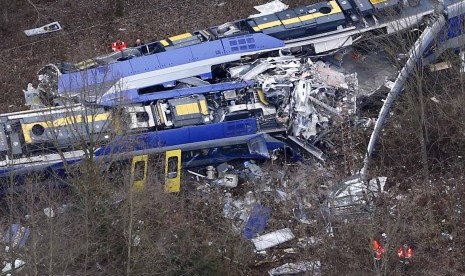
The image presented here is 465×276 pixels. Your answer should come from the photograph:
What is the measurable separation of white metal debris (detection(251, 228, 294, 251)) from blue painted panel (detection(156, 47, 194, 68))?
491cm

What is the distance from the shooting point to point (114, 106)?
59.9 ft

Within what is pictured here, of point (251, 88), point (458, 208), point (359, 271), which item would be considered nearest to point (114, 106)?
point (251, 88)

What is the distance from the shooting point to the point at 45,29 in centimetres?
2341

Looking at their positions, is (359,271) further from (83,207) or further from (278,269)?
(83,207)

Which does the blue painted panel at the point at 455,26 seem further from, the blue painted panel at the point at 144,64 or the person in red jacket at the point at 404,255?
the blue painted panel at the point at 144,64

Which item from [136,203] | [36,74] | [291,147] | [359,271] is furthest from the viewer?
[36,74]

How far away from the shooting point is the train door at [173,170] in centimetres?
1884

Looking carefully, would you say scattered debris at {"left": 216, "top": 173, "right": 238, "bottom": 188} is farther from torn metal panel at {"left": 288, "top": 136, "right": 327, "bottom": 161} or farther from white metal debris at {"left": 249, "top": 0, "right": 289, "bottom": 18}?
white metal debris at {"left": 249, "top": 0, "right": 289, "bottom": 18}

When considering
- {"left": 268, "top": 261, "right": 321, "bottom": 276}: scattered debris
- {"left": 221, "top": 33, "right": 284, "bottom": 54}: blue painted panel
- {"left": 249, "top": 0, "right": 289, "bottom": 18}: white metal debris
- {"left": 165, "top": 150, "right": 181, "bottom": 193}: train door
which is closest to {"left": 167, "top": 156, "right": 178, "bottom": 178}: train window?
{"left": 165, "top": 150, "right": 181, "bottom": 193}: train door

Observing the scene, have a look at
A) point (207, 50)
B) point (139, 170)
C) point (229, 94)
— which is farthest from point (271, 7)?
point (139, 170)

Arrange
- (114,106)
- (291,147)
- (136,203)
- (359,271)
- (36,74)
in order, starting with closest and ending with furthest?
1. (136,203)
2. (359,271)
3. (114,106)
4. (291,147)
5. (36,74)

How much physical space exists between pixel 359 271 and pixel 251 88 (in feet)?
17.8

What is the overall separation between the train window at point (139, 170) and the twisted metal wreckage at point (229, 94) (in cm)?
5

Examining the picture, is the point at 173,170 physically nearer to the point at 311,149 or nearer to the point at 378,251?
the point at 311,149
